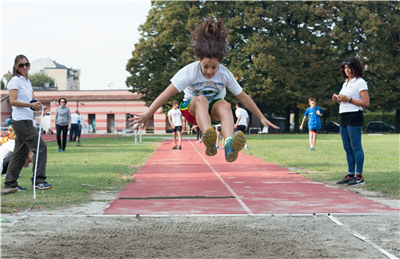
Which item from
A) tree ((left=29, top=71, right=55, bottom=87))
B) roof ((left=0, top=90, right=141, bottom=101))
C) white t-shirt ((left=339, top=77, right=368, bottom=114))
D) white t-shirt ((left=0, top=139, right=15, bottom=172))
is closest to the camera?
white t-shirt ((left=339, top=77, right=368, bottom=114))

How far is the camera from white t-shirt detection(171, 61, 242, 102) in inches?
192

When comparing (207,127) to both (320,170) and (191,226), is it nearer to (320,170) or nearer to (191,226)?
(191,226)

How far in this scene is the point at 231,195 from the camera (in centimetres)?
732

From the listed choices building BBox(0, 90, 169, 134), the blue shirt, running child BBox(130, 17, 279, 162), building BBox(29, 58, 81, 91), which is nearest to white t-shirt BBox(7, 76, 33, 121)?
running child BBox(130, 17, 279, 162)

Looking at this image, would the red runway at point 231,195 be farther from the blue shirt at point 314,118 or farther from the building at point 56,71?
the building at point 56,71

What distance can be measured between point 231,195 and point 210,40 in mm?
3351

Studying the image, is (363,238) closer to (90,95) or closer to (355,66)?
(355,66)

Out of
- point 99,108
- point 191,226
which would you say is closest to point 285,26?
point 99,108

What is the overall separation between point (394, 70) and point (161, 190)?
40567 millimetres

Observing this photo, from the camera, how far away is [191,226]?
5.09 m

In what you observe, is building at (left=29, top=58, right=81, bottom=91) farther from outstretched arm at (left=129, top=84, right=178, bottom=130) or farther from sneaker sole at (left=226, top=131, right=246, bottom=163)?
sneaker sole at (left=226, top=131, right=246, bottom=163)

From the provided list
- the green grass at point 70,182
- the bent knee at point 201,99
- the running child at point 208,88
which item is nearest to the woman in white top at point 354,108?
the running child at point 208,88

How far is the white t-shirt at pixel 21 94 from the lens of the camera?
7148 millimetres

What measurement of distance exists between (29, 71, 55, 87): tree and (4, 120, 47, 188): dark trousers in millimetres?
93517
